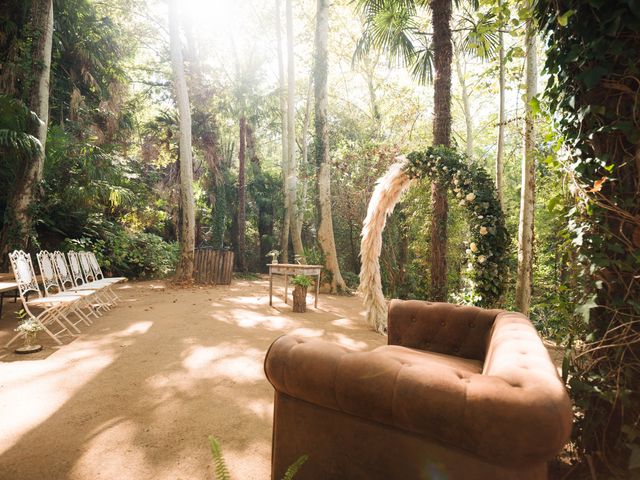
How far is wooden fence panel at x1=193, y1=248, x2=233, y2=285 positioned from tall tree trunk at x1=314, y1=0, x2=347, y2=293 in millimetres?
2928

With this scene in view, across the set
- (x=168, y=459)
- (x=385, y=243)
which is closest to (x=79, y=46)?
(x=385, y=243)

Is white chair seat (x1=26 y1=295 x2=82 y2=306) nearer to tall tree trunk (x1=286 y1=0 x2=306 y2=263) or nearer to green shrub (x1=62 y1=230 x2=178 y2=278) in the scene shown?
green shrub (x1=62 y1=230 x2=178 y2=278)

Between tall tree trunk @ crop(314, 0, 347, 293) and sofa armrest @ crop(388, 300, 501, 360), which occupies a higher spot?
tall tree trunk @ crop(314, 0, 347, 293)

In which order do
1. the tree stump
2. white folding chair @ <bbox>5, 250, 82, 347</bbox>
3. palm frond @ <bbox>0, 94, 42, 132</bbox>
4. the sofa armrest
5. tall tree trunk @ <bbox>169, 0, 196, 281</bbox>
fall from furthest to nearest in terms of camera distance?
1. tall tree trunk @ <bbox>169, 0, 196, 281</bbox>
2. the tree stump
3. palm frond @ <bbox>0, 94, 42, 132</bbox>
4. white folding chair @ <bbox>5, 250, 82, 347</bbox>
5. the sofa armrest

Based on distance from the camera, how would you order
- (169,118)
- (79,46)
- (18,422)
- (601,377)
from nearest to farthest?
(601,377) → (18,422) → (79,46) → (169,118)

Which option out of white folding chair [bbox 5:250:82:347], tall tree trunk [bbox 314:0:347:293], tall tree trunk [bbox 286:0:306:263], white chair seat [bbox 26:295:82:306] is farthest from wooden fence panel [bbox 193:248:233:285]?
white chair seat [bbox 26:295:82:306]

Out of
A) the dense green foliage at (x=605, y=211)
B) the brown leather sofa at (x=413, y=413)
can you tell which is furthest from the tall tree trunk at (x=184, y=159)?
the dense green foliage at (x=605, y=211)

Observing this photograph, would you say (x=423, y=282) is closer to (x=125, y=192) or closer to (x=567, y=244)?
(x=567, y=244)

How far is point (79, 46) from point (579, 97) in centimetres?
1238

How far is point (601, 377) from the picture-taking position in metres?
1.82

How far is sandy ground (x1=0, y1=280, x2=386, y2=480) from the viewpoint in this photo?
6.96ft

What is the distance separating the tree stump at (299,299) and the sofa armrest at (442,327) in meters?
3.91

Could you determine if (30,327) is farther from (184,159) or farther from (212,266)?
(184,159)

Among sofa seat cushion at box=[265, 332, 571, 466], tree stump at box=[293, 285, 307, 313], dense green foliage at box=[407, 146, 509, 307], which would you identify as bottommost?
tree stump at box=[293, 285, 307, 313]
